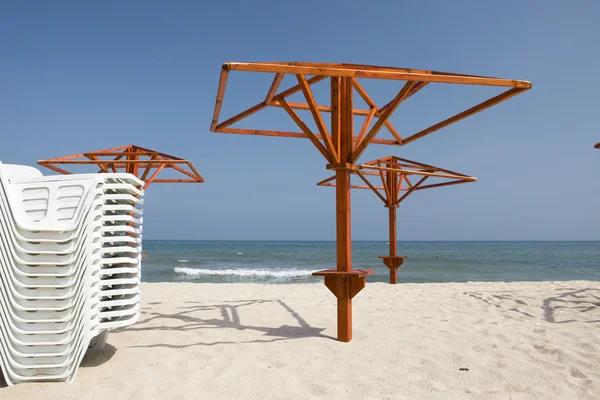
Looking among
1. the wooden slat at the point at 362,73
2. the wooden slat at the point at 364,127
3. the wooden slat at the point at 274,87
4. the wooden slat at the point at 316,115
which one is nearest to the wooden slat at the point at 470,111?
the wooden slat at the point at 362,73

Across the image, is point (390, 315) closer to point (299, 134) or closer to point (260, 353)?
point (260, 353)

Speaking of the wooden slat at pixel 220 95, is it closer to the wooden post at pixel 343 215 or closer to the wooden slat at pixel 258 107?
the wooden slat at pixel 258 107

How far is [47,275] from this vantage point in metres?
3.47

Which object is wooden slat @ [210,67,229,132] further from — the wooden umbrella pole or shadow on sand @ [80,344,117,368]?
the wooden umbrella pole

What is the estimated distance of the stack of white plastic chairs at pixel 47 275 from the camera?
136 inches

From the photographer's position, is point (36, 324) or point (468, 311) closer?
point (36, 324)

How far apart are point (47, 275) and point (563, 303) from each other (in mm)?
7692

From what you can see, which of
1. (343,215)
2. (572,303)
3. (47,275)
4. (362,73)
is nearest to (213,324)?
(343,215)

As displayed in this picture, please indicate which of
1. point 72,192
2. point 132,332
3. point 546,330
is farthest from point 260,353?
point 546,330

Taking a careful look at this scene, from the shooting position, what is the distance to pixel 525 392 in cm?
337

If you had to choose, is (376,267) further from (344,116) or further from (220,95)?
(220,95)

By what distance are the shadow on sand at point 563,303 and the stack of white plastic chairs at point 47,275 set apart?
19.5 feet

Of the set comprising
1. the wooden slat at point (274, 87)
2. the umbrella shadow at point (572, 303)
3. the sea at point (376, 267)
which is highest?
the wooden slat at point (274, 87)

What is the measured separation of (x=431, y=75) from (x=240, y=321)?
405cm
